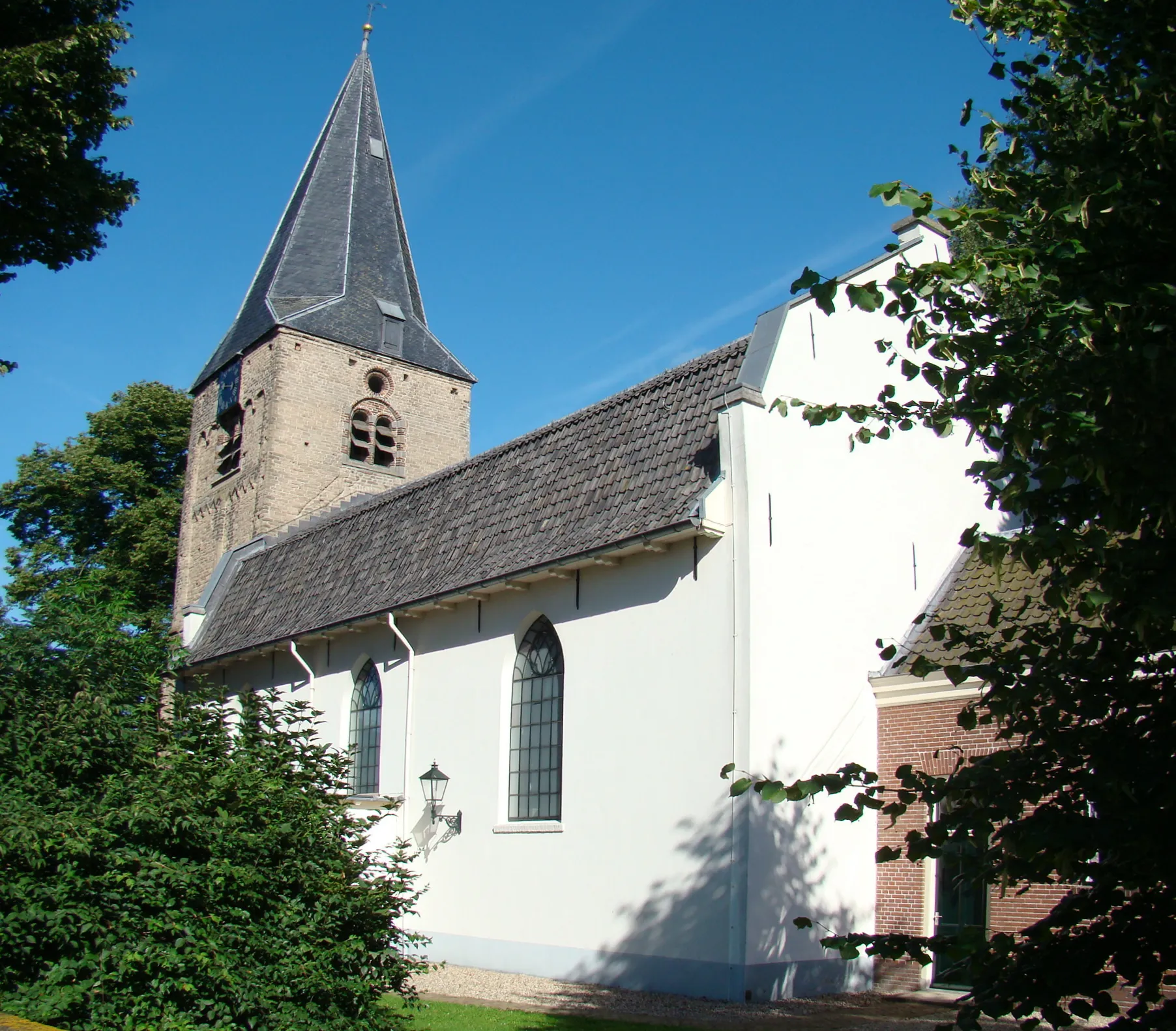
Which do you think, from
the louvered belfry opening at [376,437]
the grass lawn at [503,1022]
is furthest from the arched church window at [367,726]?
the louvered belfry opening at [376,437]

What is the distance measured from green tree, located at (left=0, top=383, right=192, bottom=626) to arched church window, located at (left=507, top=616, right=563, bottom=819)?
86.3ft

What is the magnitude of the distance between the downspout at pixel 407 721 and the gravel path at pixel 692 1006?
360cm

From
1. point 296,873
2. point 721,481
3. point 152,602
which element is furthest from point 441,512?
point 152,602

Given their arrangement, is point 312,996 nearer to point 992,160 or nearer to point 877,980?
point 992,160

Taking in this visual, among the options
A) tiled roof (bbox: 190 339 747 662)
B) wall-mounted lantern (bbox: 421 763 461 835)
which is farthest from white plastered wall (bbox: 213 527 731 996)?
tiled roof (bbox: 190 339 747 662)

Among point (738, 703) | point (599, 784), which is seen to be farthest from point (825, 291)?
Answer: point (599, 784)

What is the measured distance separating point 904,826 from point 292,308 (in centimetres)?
2438

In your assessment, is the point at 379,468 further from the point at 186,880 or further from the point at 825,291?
the point at 825,291

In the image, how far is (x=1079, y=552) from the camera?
14.6ft

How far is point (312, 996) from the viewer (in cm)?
738

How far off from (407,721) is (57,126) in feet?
31.9

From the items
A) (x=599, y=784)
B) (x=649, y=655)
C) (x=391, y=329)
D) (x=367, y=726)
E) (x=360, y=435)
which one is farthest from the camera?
(x=391, y=329)

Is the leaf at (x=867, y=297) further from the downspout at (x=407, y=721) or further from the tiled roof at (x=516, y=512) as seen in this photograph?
the downspout at (x=407, y=721)

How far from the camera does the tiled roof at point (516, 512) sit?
46.8 feet
